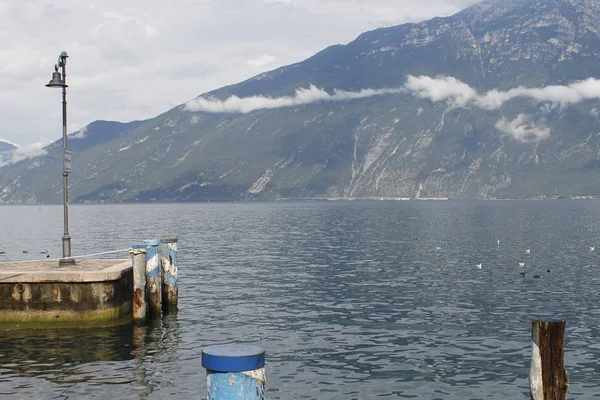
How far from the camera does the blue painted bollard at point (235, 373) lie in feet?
25.0

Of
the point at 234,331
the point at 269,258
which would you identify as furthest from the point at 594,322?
the point at 269,258

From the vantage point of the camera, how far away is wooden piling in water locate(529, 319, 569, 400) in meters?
12.1

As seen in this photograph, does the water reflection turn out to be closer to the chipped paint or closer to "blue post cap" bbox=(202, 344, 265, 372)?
the chipped paint

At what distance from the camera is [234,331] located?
94.1 ft

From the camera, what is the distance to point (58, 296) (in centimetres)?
2606

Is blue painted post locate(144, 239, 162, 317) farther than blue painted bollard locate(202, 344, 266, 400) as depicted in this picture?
Yes

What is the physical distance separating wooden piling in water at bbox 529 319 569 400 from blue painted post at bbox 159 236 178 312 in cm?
2066

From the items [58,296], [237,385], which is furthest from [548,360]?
[58,296]

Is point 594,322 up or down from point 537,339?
down

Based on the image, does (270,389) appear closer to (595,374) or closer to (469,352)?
(469,352)

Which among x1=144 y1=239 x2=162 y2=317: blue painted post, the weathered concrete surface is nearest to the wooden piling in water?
the weathered concrete surface

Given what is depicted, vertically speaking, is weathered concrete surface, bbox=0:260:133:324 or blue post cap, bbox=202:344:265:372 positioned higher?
blue post cap, bbox=202:344:265:372

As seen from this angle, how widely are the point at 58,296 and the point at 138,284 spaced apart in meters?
3.33

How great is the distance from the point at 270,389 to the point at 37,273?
11.6 meters
